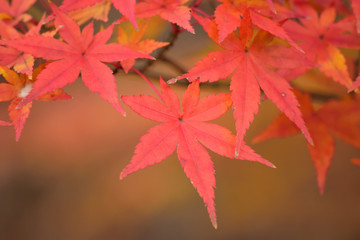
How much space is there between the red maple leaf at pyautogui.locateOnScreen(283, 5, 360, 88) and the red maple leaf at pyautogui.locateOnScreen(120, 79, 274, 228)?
0.75ft

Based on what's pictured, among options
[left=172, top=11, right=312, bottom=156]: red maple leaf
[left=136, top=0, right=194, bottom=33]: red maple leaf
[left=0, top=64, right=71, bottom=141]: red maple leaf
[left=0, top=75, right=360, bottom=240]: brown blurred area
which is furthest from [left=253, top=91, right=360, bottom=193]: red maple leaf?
[left=0, top=75, right=360, bottom=240]: brown blurred area

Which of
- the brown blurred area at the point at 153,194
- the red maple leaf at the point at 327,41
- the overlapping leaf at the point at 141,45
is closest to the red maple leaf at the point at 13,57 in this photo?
the overlapping leaf at the point at 141,45

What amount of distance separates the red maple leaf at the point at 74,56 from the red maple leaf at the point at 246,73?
0.12 metres

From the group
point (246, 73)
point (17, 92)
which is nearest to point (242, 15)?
point (246, 73)

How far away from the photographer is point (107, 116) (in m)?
2.10

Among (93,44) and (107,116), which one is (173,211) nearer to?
(107,116)

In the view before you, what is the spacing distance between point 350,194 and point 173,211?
93 cm

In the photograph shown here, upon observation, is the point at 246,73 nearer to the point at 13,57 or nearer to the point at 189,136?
the point at 189,136

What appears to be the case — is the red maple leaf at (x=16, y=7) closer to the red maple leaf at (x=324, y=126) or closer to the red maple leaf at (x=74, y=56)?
the red maple leaf at (x=74, y=56)

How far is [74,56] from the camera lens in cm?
57

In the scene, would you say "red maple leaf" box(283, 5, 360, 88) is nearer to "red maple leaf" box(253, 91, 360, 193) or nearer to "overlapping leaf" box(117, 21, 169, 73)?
"red maple leaf" box(253, 91, 360, 193)

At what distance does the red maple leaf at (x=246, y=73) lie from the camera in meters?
0.55

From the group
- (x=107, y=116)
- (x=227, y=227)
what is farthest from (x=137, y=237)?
(x=107, y=116)

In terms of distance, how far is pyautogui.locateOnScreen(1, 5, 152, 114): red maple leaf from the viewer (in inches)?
20.7
